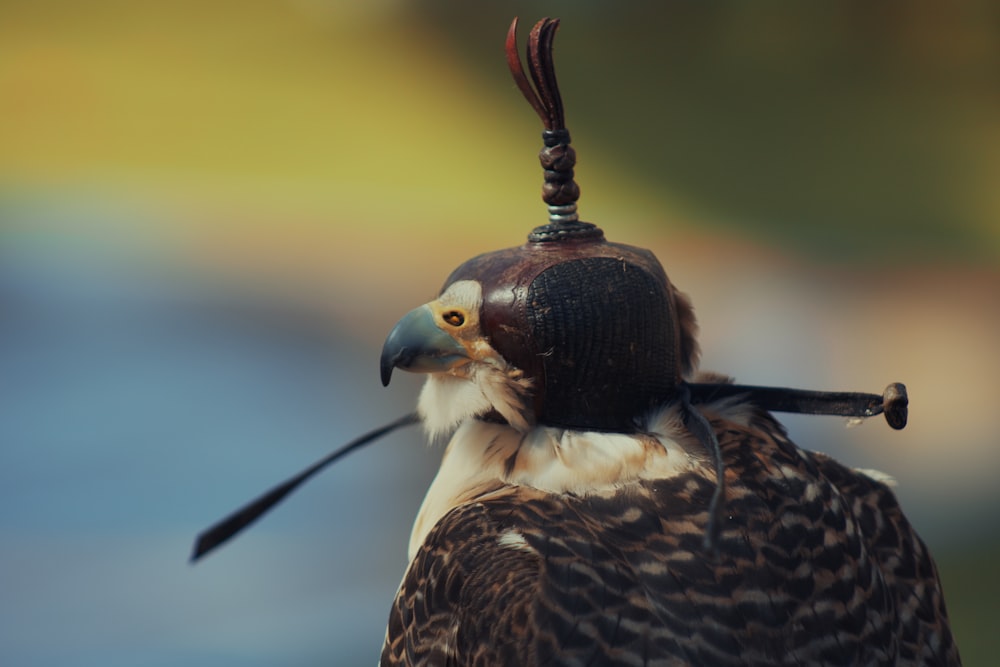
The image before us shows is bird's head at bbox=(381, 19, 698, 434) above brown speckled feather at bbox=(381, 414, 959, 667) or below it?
above

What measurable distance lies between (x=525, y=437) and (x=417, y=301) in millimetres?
3290

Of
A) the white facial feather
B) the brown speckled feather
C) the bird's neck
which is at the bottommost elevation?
the brown speckled feather

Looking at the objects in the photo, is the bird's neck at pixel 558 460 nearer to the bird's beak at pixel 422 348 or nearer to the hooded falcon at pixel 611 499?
the hooded falcon at pixel 611 499

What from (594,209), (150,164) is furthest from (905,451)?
(150,164)

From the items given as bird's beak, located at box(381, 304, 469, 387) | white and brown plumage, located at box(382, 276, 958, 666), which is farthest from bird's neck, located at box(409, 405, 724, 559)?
bird's beak, located at box(381, 304, 469, 387)

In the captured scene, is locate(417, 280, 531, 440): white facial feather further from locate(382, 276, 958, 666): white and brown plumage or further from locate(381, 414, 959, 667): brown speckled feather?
locate(381, 414, 959, 667): brown speckled feather

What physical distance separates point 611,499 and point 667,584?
138mm

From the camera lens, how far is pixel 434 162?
494 cm

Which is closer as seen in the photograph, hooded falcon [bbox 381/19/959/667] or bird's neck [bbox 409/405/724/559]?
hooded falcon [bbox 381/19/959/667]

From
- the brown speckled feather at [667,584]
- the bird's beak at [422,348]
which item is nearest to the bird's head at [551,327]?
the bird's beak at [422,348]

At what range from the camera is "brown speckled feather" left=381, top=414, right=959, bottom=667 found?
121 cm

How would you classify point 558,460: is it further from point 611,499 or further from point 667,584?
point 667,584

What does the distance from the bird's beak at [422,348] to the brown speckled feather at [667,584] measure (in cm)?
18

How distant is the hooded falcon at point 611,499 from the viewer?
123 centimetres
